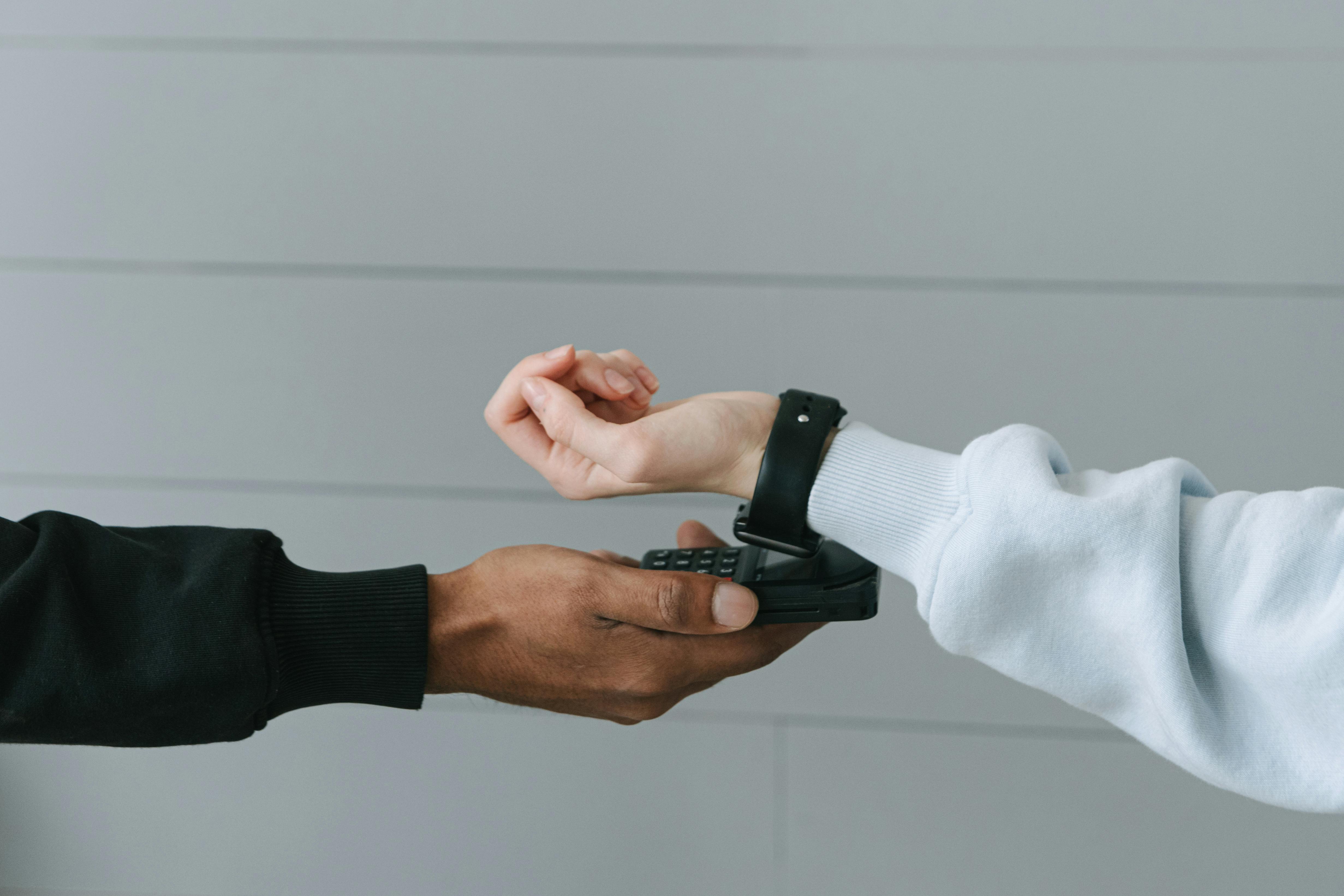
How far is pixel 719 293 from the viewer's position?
98cm

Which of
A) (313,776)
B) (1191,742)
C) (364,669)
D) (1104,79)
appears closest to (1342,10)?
(1104,79)

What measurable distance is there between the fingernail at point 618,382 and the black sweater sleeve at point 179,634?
0.21 m

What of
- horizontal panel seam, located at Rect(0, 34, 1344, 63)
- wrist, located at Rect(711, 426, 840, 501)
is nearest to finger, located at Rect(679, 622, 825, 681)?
wrist, located at Rect(711, 426, 840, 501)

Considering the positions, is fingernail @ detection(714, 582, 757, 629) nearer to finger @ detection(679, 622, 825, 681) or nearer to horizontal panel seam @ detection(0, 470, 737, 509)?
finger @ detection(679, 622, 825, 681)

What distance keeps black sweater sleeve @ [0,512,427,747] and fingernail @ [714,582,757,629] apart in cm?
23

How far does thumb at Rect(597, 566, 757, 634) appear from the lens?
660 mm

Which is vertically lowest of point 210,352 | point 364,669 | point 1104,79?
point 364,669

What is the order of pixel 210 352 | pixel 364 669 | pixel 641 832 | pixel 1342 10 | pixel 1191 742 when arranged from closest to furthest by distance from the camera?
1. pixel 1191 742
2. pixel 364 669
3. pixel 1342 10
4. pixel 210 352
5. pixel 641 832

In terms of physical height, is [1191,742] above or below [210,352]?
below

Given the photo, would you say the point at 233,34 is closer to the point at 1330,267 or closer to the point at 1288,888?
the point at 1330,267

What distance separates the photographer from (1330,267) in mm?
910

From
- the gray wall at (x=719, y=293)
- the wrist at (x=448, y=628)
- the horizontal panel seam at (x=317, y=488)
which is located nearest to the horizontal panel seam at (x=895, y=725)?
the gray wall at (x=719, y=293)

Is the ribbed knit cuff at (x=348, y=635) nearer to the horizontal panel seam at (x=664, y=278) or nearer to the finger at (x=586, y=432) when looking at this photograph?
the finger at (x=586, y=432)

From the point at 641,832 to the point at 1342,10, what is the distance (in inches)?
45.0
